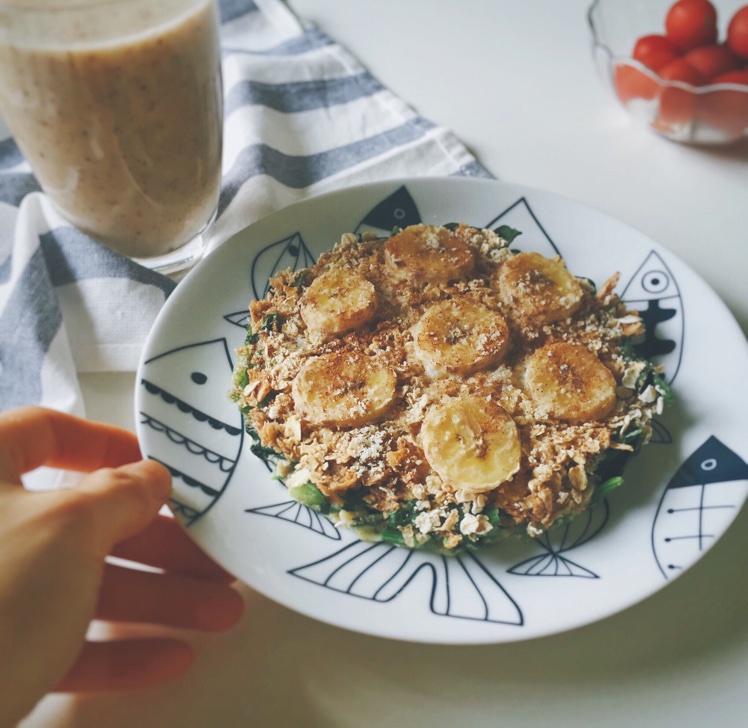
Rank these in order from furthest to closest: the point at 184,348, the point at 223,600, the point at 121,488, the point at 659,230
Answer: the point at 659,230 < the point at 184,348 < the point at 223,600 < the point at 121,488

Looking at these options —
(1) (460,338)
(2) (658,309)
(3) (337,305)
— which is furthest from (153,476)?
(2) (658,309)

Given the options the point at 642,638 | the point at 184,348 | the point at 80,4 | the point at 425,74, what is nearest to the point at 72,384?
the point at 184,348

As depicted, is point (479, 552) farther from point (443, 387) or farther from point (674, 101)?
point (674, 101)

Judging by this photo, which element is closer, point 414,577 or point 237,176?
point 414,577

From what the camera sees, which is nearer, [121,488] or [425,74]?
[121,488]

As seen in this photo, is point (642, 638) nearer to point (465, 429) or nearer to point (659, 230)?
point (465, 429)

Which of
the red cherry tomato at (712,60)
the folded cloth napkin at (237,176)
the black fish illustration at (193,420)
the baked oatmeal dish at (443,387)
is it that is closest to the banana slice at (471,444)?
the baked oatmeal dish at (443,387)
